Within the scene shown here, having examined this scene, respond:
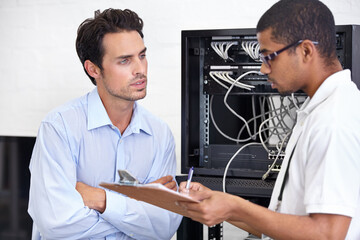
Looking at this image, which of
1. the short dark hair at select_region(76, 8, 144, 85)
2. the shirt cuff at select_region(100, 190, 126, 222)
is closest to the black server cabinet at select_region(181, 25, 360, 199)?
the short dark hair at select_region(76, 8, 144, 85)

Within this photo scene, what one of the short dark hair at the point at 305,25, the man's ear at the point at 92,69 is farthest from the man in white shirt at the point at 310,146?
the man's ear at the point at 92,69

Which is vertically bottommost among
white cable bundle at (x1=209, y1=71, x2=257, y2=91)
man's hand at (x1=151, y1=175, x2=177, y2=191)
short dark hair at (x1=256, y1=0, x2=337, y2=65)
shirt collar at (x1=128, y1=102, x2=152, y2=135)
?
man's hand at (x1=151, y1=175, x2=177, y2=191)

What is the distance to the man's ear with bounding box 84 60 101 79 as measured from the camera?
1867 millimetres

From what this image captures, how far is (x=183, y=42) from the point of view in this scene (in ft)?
6.26

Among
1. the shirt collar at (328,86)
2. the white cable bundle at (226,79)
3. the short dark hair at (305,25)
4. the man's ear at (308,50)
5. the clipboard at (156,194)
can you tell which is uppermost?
the short dark hair at (305,25)

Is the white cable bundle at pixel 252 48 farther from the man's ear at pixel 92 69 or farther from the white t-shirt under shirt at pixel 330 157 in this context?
the white t-shirt under shirt at pixel 330 157

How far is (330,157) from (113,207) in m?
0.81

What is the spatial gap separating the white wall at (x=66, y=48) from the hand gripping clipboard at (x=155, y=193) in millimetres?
1339

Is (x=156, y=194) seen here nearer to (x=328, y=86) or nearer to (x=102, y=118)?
(x=328, y=86)

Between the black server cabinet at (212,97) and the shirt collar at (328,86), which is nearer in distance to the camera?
the shirt collar at (328,86)

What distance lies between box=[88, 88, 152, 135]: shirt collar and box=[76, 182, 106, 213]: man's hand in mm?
222

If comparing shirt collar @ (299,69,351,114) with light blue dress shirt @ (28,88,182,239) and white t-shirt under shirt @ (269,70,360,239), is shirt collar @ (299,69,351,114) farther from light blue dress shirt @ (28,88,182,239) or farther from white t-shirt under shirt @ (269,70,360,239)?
light blue dress shirt @ (28,88,182,239)

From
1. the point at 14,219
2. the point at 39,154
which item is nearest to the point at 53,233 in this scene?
the point at 39,154

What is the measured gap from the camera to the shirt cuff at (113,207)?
1647 mm
